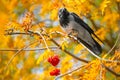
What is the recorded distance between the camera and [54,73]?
13.2 ft

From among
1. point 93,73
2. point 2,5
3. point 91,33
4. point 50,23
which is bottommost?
point 93,73

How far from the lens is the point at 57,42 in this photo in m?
5.06

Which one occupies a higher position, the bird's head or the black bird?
the bird's head

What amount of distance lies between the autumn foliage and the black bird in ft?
0.31

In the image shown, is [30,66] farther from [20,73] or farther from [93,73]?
[93,73]

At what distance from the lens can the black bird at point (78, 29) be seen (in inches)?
188

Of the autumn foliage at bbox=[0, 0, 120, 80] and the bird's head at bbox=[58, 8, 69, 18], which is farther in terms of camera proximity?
the bird's head at bbox=[58, 8, 69, 18]

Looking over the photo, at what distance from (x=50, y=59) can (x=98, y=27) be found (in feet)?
7.74

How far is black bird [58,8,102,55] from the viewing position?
478 centimetres

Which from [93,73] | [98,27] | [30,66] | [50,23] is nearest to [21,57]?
[30,66]

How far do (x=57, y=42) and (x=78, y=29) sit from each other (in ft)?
1.08

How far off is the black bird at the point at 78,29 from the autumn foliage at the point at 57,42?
0.31 ft

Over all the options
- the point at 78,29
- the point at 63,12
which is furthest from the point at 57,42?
the point at 63,12

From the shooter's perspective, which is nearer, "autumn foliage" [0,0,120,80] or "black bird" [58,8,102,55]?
"autumn foliage" [0,0,120,80]
